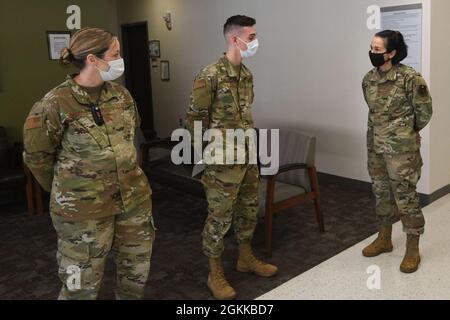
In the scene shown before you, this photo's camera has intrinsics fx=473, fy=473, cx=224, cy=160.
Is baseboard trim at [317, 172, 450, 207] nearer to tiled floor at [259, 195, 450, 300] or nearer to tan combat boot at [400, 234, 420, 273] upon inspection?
tiled floor at [259, 195, 450, 300]

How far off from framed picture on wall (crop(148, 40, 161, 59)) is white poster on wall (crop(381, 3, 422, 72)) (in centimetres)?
346

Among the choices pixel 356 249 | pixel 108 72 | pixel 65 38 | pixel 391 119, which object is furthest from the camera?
pixel 65 38

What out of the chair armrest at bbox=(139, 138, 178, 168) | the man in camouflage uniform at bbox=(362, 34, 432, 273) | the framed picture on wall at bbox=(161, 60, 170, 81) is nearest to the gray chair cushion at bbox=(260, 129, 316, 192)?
the man in camouflage uniform at bbox=(362, 34, 432, 273)

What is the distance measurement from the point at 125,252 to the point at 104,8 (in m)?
4.77

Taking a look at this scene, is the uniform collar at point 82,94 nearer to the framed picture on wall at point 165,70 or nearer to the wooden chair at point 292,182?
the wooden chair at point 292,182

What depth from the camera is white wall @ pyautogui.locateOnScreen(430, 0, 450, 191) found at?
3721mm

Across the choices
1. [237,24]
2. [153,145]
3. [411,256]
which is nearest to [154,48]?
[153,145]

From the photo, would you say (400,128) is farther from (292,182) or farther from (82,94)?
(82,94)

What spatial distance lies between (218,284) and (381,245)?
1.13 m

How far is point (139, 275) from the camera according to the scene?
204 centimetres

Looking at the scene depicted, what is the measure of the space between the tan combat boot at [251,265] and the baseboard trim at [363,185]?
1787 millimetres

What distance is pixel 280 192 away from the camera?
3.35 metres
